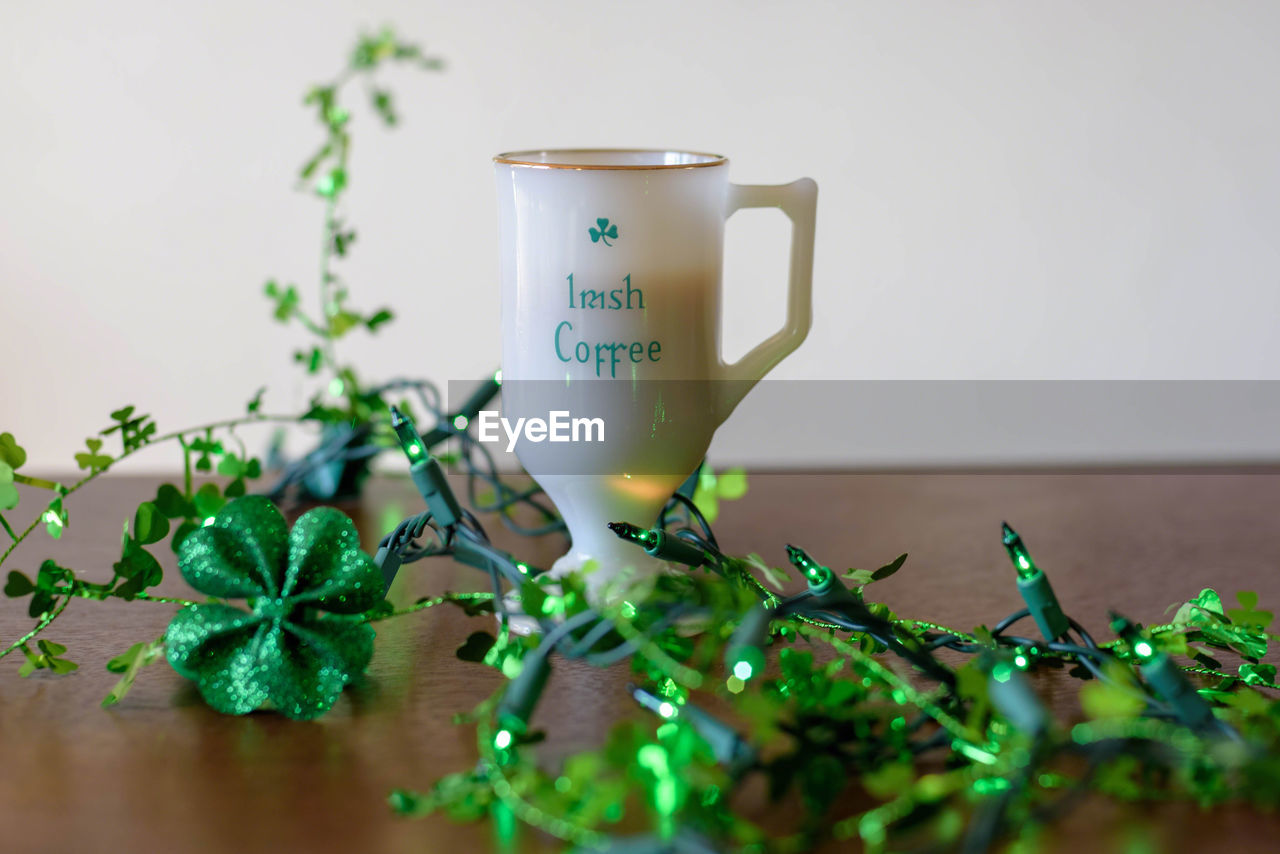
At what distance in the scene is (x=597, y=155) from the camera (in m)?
0.58

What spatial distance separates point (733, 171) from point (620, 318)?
97 cm

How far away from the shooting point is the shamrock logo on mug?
1.59ft

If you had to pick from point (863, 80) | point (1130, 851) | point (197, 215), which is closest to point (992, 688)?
point (1130, 851)

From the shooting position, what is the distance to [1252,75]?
144 centimetres

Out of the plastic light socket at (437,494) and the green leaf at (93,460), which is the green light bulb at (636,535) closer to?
the plastic light socket at (437,494)

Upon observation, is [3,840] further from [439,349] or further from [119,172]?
[119,172]

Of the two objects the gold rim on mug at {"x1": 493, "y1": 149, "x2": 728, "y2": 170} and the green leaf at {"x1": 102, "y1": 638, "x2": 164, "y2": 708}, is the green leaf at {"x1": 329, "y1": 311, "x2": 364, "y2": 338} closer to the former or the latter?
the gold rim on mug at {"x1": 493, "y1": 149, "x2": 728, "y2": 170}

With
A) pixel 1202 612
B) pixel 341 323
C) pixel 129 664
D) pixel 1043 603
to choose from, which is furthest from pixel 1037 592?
pixel 341 323

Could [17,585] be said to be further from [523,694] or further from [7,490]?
[523,694]

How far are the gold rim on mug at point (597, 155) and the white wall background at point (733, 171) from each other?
35.9 inches

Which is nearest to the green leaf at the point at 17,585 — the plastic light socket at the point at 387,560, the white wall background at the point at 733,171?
the plastic light socket at the point at 387,560

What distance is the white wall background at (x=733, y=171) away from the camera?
1.45 meters

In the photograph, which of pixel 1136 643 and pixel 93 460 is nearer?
pixel 1136 643

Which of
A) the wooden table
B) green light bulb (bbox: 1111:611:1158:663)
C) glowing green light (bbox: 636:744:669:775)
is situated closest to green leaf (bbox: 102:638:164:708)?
the wooden table
